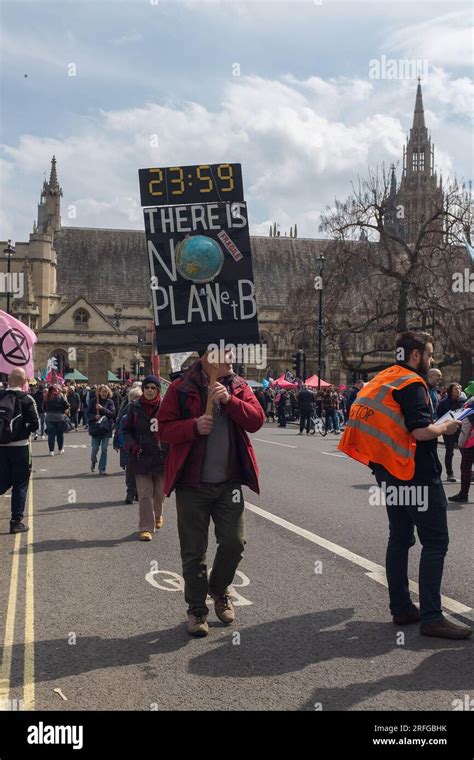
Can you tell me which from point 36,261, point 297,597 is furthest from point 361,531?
point 36,261

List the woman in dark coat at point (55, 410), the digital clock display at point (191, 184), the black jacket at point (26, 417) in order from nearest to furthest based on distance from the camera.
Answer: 1. the digital clock display at point (191, 184)
2. the black jacket at point (26, 417)
3. the woman in dark coat at point (55, 410)

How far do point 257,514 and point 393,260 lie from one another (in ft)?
105

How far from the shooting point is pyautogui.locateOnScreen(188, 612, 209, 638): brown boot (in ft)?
17.6

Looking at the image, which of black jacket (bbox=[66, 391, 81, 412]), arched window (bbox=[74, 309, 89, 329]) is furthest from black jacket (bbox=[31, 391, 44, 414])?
arched window (bbox=[74, 309, 89, 329])

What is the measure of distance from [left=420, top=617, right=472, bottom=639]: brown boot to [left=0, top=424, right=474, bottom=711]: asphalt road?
0.18 ft

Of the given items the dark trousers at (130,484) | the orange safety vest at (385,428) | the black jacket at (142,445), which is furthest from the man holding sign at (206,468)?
the dark trousers at (130,484)

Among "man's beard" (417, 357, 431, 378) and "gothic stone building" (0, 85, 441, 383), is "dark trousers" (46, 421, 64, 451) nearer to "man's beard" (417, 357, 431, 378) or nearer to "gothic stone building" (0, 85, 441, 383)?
"man's beard" (417, 357, 431, 378)

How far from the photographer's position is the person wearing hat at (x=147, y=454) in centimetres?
906

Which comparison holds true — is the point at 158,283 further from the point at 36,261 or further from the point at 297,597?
the point at 36,261

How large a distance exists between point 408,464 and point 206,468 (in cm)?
135

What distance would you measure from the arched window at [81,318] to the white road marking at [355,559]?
210 ft

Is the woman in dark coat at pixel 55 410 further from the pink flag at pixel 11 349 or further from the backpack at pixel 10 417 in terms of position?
the backpack at pixel 10 417

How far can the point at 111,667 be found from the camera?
4.81m
